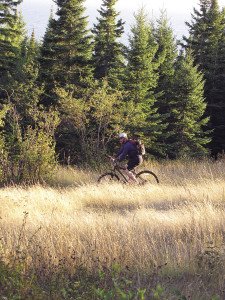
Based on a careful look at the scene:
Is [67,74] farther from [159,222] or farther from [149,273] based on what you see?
[149,273]

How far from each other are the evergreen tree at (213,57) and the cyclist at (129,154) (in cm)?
1322

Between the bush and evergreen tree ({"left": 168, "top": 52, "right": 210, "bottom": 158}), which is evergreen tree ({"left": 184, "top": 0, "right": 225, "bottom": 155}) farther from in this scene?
the bush

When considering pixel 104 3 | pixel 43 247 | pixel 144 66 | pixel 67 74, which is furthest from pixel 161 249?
pixel 104 3

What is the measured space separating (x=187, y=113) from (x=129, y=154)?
1060cm

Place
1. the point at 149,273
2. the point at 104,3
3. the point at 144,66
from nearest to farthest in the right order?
1. the point at 149,273
2. the point at 144,66
3. the point at 104,3

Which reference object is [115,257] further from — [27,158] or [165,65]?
[165,65]

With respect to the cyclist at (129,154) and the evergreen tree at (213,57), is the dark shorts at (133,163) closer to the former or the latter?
the cyclist at (129,154)

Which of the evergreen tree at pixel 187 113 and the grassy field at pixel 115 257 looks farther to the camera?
the evergreen tree at pixel 187 113

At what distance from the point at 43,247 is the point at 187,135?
58.5 feet

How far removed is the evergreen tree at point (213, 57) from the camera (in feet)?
82.2

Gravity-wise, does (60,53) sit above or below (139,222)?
above

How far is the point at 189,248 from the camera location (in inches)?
190

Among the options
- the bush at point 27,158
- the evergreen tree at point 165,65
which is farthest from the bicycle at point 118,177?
the evergreen tree at point 165,65

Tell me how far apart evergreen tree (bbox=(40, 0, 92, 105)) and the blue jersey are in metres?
10.3
